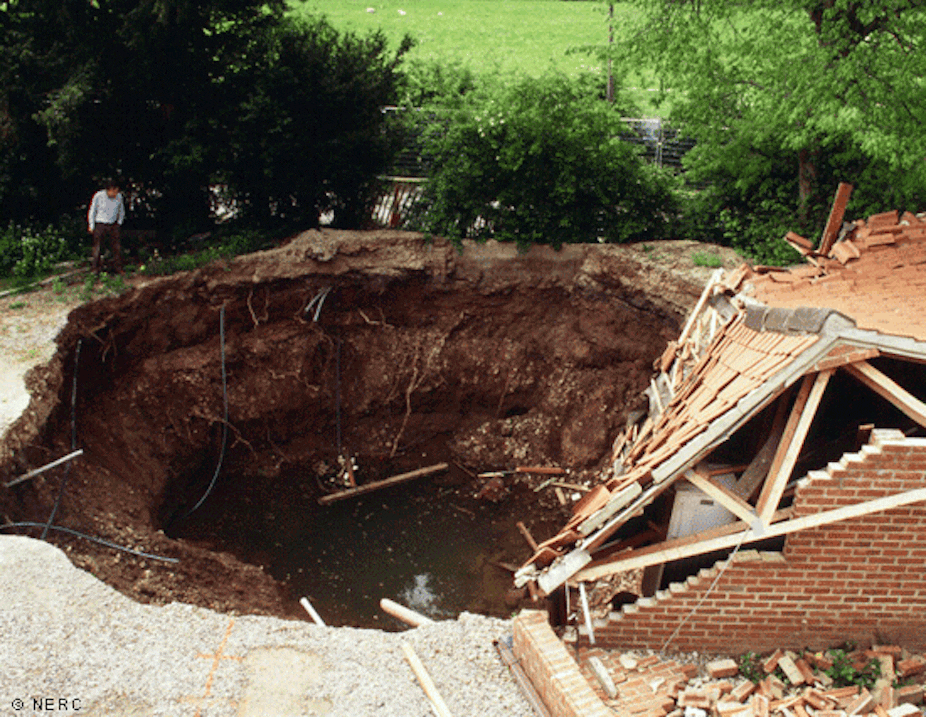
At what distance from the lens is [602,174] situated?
13961mm

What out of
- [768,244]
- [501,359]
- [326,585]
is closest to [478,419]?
[501,359]

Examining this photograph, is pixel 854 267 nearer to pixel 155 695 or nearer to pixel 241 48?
pixel 155 695

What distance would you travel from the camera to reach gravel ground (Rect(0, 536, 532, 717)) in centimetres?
673

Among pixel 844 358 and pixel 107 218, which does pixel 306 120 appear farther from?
pixel 844 358

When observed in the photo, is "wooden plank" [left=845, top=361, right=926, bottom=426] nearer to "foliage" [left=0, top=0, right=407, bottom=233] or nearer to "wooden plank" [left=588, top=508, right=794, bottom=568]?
"wooden plank" [left=588, top=508, right=794, bottom=568]

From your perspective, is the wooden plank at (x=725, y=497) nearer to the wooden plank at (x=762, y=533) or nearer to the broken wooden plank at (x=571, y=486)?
the wooden plank at (x=762, y=533)

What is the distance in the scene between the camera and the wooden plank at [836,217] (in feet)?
33.8

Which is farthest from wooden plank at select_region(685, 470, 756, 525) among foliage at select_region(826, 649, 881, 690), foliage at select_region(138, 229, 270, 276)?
foliage at select_region(138, 229, 270, 276)

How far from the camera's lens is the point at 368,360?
14.8 m

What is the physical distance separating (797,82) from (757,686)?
851cm

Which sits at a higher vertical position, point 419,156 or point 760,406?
point 419,156

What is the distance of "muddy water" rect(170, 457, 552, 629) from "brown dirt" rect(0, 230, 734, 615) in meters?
0.34

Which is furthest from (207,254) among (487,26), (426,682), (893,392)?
(487,26)

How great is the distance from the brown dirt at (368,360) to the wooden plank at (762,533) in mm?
6324
